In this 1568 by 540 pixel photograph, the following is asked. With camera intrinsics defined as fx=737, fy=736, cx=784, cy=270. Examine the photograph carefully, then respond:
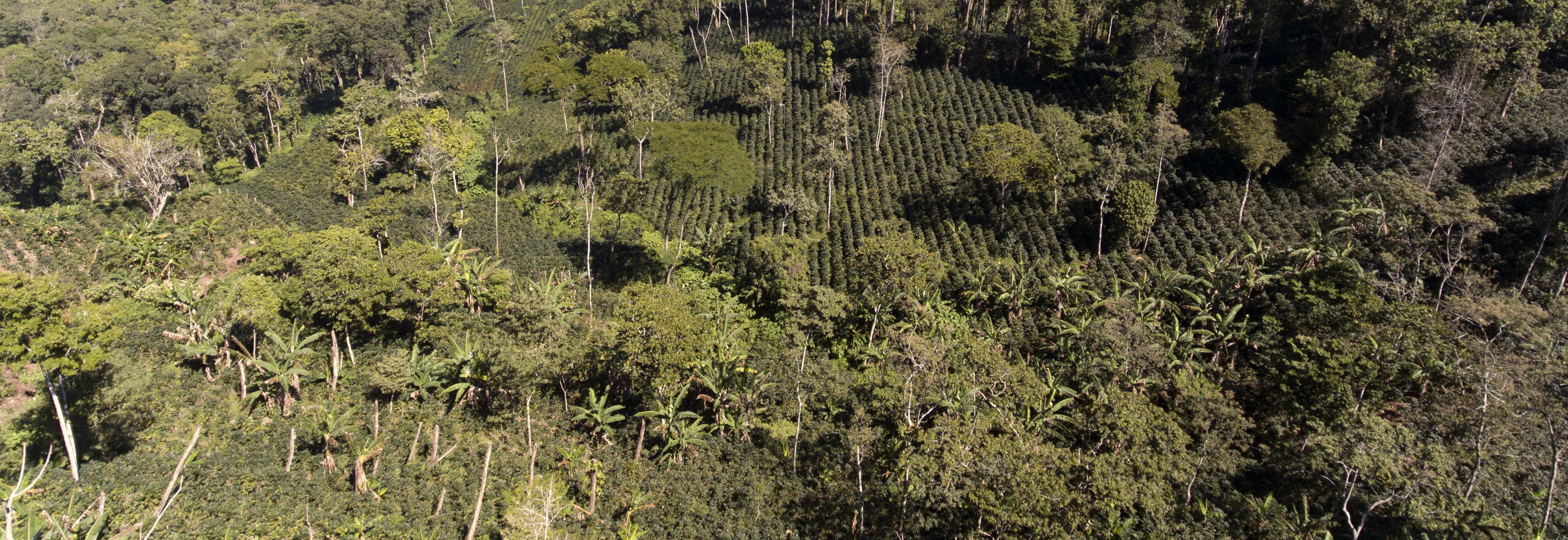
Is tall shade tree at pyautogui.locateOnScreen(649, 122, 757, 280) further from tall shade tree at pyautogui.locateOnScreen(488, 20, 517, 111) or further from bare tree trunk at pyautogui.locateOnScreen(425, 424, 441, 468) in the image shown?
tall shade tree at pyautogui.locateOnScreen(488, 20, 517, 111)

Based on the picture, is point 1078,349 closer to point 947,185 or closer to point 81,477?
point 947,185

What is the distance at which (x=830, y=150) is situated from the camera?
139 ft

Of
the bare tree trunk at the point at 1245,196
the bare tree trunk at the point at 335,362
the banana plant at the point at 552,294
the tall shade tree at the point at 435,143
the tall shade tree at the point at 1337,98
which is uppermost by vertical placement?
the tall shade tree at the point at 1337,98

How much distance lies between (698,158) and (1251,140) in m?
27.9

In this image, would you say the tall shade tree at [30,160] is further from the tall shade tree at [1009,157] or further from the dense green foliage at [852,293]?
the tall shade tree at [1009,157]

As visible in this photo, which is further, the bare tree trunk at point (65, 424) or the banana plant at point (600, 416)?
the banana plant at point (600, 416)

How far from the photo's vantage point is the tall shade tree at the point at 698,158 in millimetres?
40594

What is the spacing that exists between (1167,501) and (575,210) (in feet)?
116

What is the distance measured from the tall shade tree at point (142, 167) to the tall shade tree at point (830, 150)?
36.1 meters

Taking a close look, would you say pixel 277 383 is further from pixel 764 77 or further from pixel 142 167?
pixel 764 77

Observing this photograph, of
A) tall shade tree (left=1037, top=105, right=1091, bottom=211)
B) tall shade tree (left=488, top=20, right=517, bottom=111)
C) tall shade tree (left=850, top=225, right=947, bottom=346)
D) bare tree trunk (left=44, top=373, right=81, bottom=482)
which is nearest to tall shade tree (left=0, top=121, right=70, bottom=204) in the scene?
tall shade tree (left=488, top=20, right=517, bottom=111)

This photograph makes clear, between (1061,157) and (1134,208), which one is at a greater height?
(1061,157)

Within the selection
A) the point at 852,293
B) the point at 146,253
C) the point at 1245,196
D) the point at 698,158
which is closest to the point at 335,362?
the point at 146,253

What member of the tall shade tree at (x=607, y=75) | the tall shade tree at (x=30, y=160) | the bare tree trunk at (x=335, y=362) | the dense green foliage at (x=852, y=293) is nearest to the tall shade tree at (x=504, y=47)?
the dense green foliage at (x=852, y=293)
